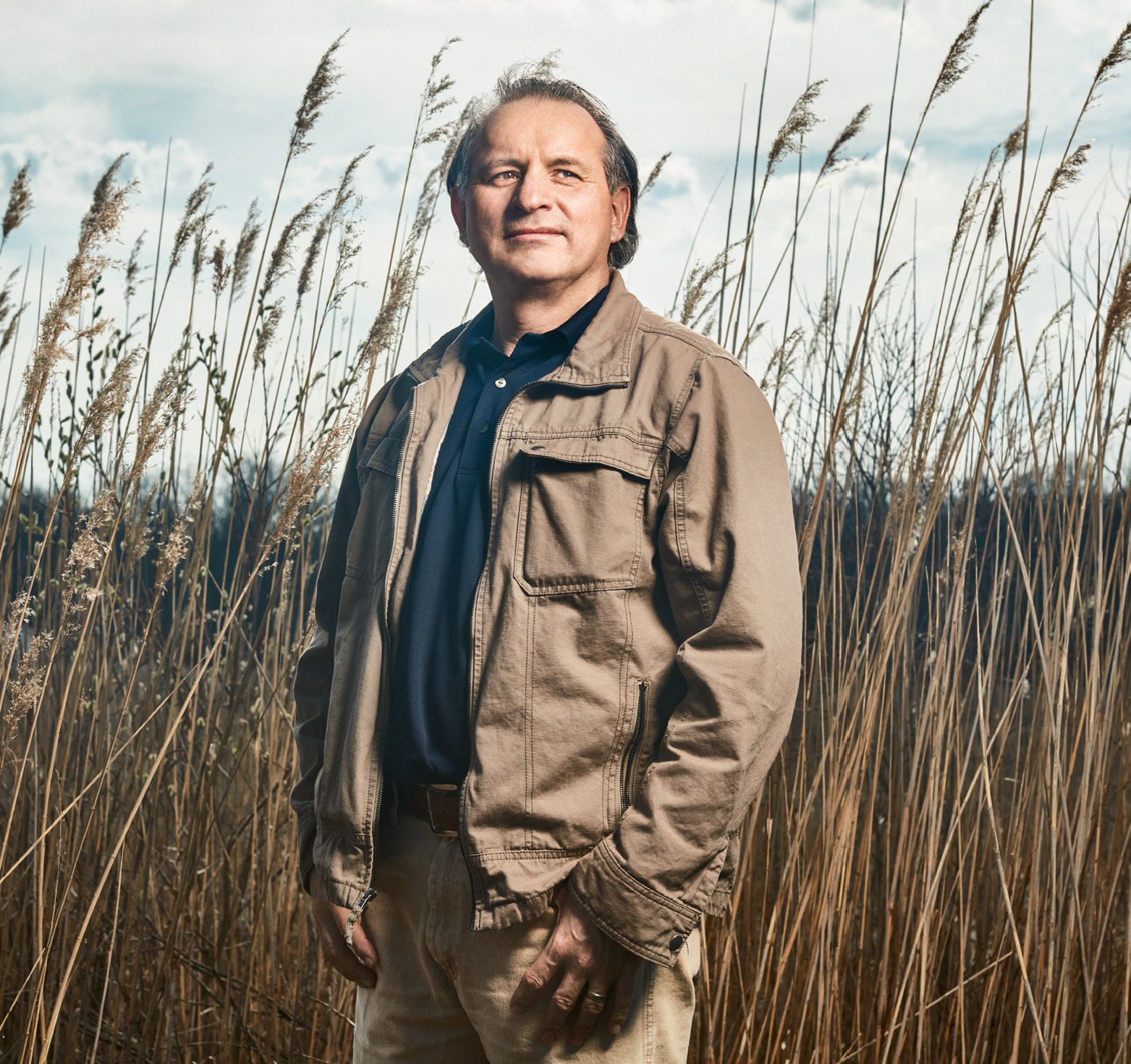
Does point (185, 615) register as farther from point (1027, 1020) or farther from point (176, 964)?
point (1027, 1020)

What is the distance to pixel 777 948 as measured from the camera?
1.57 m

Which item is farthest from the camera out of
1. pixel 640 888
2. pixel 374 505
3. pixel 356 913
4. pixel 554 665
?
pixel 374 505

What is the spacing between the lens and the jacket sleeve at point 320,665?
1365mm

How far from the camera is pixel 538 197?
1.22m

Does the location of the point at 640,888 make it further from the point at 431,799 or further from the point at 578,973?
the point at 431,799

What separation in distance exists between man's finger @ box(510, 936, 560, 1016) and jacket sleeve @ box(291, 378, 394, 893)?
0.39 meters

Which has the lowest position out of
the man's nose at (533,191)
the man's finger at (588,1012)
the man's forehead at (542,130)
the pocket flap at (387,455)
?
the man's finger at (588,1012)

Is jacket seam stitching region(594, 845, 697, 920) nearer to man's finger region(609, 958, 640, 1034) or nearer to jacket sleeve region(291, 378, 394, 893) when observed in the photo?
man's finger region(609, 958, 640, 1034)

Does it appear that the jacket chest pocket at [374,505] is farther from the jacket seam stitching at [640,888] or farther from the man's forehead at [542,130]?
the jacket seam stitching at [640,888]

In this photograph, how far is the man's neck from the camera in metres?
1.27

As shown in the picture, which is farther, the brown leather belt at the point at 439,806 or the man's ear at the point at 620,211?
the man's ear at the point at 620,211

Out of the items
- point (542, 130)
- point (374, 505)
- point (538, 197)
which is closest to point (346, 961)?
point (374, 505)

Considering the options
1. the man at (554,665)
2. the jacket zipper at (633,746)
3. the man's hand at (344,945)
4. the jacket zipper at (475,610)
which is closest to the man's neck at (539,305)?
the man at (554,665)

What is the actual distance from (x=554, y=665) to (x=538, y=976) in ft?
1.09
